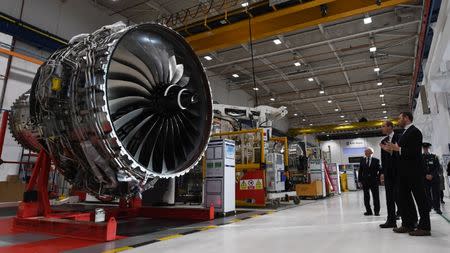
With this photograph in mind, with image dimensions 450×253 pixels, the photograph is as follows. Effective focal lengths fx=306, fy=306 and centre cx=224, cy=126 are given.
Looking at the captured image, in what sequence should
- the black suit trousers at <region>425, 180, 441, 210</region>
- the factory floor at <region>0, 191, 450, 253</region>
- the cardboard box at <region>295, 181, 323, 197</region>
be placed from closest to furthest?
1. the factory floor at <region>0, 191, 450, 253</region>
2. the black suit trousers at <region>425, 180, 441, 210</region>
3. the cardboard box at <region>295, 181, 323, 197</region>

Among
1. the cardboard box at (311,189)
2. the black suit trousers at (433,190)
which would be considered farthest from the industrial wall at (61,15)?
the black suit trousers at (433,190)

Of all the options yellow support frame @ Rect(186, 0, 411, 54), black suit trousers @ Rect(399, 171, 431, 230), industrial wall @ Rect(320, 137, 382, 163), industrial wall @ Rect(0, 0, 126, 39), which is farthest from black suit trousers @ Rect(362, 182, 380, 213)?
industrial wall @ Rect(320, 137, 382, 163)

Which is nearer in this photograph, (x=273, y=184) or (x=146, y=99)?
(x=146, y=99)

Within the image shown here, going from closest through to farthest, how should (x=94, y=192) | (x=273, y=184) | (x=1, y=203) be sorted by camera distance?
(x=94, y=192), (x=1, y=203), (x=273, y=184)

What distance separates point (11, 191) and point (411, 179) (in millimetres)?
7573

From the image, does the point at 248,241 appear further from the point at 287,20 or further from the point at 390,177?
the point at 287,20

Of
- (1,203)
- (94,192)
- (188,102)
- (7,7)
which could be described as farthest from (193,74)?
(7,7)

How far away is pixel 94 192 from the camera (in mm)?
2887

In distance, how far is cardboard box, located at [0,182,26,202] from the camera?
660cm

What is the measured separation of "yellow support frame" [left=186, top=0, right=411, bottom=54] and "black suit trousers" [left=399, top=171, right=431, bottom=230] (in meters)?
4.29

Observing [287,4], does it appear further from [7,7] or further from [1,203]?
[1,203]

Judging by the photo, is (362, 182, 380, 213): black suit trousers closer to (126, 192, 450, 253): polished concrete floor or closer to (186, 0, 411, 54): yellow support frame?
(126, 192, 450, 253): polished concrete floor

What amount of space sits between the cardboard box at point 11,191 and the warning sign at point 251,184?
497cm

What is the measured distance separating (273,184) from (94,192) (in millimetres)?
4988
